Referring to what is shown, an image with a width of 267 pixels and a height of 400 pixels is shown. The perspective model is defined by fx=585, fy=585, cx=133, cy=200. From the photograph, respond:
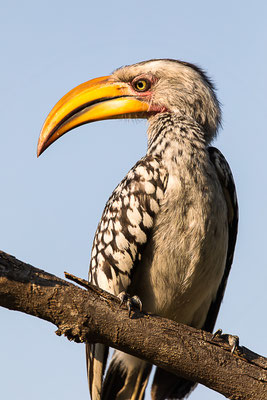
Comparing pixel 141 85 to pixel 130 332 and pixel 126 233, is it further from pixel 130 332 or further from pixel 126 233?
pixel 130 332

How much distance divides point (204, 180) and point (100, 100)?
1.89 meters

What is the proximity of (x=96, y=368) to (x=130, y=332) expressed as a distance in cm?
170

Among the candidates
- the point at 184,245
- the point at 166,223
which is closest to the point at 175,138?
the point at 166,223

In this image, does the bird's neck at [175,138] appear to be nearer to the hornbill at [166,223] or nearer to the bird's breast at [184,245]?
the hornbill at [166,223]

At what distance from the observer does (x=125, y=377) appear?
21.0 feet

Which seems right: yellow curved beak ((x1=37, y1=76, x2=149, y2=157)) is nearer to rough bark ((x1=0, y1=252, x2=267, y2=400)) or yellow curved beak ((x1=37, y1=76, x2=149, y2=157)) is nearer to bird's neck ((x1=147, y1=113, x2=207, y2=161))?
bird's neck ((x1=147, y1=113, x2=207, y2=161))

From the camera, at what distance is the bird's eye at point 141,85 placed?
729cm

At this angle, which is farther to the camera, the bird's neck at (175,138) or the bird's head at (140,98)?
the bird's head at (140,98)

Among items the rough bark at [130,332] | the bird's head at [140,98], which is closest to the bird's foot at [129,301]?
the rough bark at [130,332]

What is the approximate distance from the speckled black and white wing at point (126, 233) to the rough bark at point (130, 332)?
1.31 m

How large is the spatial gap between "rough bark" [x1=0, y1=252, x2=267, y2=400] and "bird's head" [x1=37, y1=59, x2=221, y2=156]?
2834 mm

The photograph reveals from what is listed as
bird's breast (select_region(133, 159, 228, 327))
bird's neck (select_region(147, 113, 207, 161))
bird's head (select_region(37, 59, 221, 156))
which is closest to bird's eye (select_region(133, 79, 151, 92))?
bird's head (select_region(37, 59, 221, 156))

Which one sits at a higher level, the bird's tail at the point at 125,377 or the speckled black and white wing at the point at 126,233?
the speckled black and white wing at the point at 126,233

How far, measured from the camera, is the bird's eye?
729 centimetres
